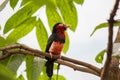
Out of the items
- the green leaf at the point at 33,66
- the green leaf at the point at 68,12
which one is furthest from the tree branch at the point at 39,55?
the green leaf at the point at 68,12

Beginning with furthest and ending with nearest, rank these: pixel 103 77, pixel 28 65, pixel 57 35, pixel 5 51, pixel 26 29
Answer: pixel 57 35 < pixel 26 29 < pixel 28 65 < pixel 5 51 < pixel 103 77

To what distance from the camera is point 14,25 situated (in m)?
1.19

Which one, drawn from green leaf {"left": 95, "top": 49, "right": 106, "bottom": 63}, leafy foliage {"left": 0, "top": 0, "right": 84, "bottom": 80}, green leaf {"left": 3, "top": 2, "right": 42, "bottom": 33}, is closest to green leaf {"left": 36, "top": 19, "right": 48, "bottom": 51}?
leafy foliage {"left": 0, "top": 0, "right": 84, "bottom": 80}

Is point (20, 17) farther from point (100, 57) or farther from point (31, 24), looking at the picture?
point (100, 57)

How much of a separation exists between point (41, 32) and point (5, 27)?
0.72ft

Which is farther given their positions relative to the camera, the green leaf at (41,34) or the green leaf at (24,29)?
the green leaf at (41,34)

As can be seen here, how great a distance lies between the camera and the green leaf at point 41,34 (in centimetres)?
133

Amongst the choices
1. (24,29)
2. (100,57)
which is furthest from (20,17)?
(100,57)

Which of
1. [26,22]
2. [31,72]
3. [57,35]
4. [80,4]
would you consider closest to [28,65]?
[31,72]

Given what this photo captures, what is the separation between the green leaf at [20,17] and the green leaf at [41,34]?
5.7 inches

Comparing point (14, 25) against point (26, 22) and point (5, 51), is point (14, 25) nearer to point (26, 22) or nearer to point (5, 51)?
point (26, 22)

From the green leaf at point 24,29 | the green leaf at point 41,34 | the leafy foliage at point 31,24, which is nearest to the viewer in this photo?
the leafy foliage at point 31,24

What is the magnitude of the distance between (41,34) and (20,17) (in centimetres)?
21

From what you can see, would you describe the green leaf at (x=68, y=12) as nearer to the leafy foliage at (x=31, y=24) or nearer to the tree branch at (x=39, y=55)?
the leafy foliage at (x=31, y=24)
